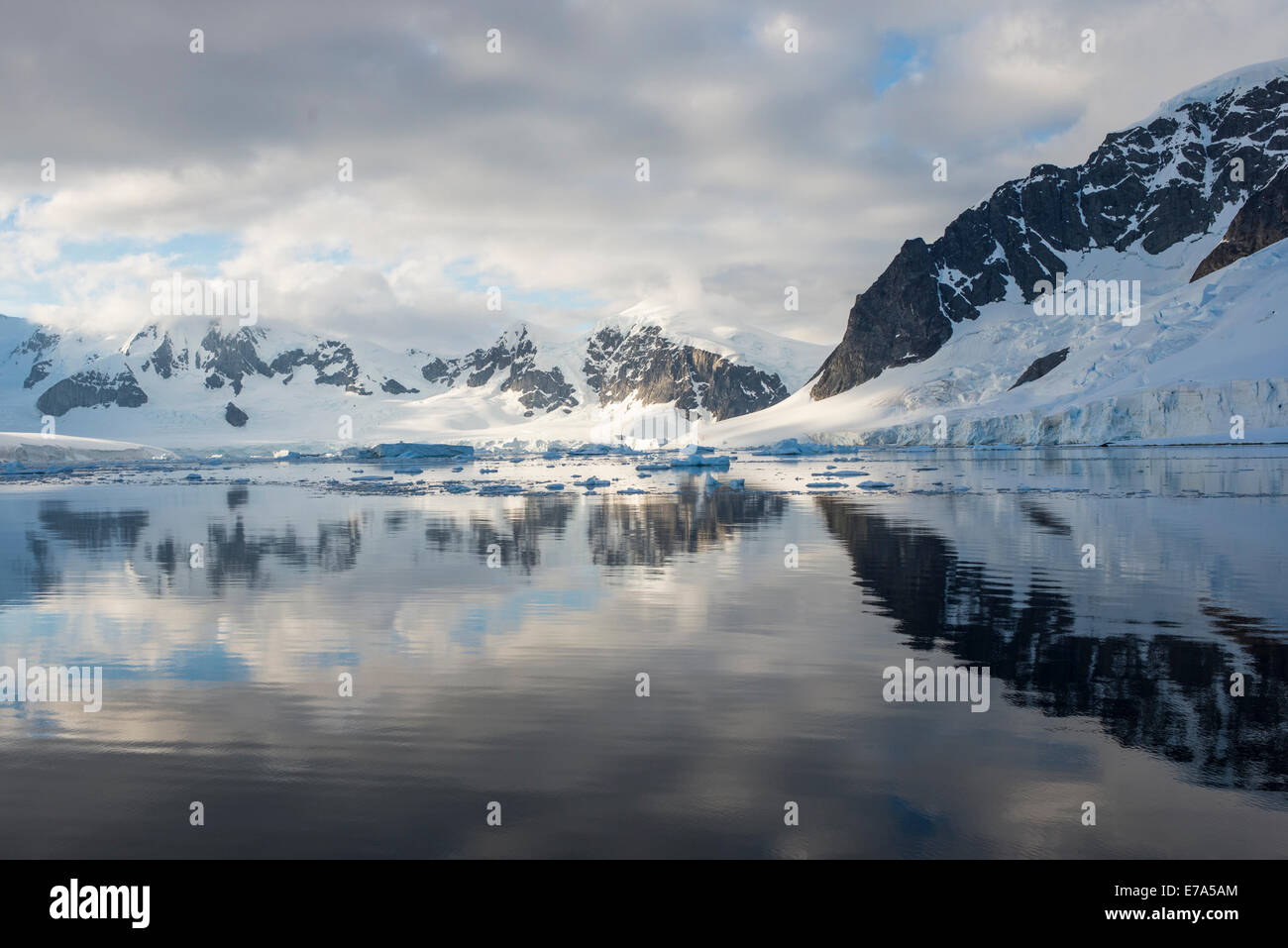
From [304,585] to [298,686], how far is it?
811 centimetres

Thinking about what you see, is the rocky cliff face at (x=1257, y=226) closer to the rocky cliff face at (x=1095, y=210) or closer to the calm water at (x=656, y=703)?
the rocky cliff face at (x=1095, y=210)

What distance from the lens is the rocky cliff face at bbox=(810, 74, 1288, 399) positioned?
172m

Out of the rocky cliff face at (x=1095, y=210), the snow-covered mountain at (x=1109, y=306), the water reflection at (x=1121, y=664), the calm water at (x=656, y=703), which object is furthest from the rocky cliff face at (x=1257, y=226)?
the water reflection at (x=1121, y=664)

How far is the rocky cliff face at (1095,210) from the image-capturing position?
172 m

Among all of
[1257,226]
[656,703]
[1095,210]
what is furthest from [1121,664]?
[1095,210]

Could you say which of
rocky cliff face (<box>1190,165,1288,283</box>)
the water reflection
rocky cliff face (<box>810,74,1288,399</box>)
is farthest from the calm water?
rocky cliff face (<box>810,74,1288,399</box>)

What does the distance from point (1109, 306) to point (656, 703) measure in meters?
161

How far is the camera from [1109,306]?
14988 centimetres

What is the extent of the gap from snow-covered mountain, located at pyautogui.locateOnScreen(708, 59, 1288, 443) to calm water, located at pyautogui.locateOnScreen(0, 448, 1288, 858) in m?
80.3

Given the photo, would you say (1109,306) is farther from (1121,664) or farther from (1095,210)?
(1121,664)

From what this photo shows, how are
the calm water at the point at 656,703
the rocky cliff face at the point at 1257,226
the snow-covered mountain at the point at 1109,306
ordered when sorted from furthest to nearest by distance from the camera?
1. the rocky cliff face at the point at 1257,226
2. the snow-covered mountain at the point at 1109,306
3. the calm water at the point at 656,703

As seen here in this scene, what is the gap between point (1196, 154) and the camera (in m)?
179

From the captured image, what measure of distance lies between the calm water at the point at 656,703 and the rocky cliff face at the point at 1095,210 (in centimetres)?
17472

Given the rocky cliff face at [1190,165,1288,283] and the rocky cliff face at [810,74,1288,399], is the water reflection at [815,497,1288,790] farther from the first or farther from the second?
the rocky cliff face at [810,74,1288,399]
